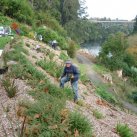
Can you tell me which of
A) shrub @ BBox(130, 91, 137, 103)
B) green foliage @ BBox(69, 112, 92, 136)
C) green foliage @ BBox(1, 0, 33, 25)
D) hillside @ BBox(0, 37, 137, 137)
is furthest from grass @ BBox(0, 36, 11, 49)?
green foliage @ BBox(1, 0, 33, 25)

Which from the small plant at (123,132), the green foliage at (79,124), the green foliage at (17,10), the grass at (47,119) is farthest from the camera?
the green foliage at (17,10)

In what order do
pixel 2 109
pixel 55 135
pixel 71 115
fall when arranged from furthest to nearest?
pixel 2 109
pixel 71 115
pixel 55 135

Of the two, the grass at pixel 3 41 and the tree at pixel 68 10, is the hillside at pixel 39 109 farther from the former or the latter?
the tree at pixel 68 10

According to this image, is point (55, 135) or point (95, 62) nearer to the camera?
point (55, 135)

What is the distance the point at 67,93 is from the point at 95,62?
31.3 m

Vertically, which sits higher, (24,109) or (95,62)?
(24,109)

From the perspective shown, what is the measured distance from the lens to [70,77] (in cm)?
1560

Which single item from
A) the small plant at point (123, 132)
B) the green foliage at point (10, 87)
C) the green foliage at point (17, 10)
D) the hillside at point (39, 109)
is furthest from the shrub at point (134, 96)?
the green foliage at point (10, 87)

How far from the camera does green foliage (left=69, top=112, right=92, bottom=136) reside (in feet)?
37.9

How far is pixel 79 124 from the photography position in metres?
11.6

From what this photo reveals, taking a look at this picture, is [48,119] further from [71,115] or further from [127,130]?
[127,130]

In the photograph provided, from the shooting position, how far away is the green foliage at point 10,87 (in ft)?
45.2

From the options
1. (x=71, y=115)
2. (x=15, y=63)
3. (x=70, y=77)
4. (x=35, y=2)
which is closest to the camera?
(x=71, y=115)

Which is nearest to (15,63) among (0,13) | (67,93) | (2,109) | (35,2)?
(67,93)
